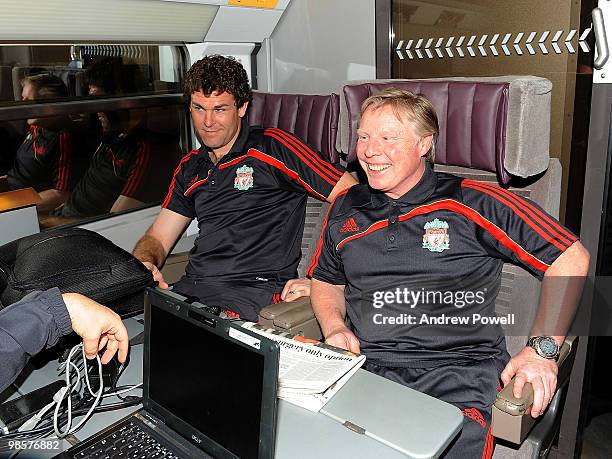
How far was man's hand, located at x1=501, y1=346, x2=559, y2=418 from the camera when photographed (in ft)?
5.37

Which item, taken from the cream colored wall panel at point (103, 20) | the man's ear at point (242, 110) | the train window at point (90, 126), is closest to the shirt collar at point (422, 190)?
the man's ear at point (242, 110)

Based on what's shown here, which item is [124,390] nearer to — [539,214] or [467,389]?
[467,389]

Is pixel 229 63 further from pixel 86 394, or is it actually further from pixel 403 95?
pixel 86 394

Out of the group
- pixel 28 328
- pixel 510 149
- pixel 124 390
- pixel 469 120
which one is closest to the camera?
pixel 28 328

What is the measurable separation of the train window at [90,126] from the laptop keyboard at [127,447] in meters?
1.70

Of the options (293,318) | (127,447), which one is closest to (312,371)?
(127,447)

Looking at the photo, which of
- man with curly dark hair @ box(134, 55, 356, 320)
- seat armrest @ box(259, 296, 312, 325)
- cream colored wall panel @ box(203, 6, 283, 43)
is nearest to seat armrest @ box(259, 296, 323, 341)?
seat armrest @ box(259, 296, 312, 325)

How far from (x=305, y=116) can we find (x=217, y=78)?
44 centimetres

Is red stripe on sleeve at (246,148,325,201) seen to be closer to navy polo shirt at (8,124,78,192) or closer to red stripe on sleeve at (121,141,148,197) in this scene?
red stripe on sleeve at (121,141,148,197)

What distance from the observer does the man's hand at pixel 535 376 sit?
1638 millimetres

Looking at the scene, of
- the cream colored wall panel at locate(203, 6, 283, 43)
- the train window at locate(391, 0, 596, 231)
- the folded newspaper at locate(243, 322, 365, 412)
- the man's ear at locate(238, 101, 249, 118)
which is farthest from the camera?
the cream colored wall panel at locate(203, 6, 283, 43)

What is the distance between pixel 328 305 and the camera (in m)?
2.21

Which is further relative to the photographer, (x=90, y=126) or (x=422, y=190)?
(x=90, y=126)

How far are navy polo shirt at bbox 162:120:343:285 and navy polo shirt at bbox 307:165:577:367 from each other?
63 cm
